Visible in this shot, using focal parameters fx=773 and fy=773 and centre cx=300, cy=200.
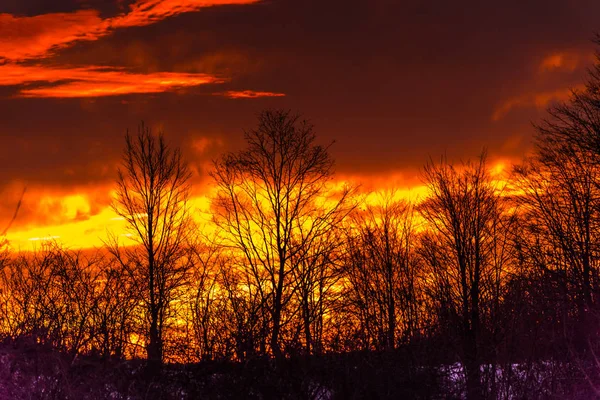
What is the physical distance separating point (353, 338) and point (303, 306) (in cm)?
1376

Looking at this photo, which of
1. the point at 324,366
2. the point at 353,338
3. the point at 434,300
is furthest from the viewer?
the point at 434,300

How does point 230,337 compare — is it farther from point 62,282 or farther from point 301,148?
point 301,148

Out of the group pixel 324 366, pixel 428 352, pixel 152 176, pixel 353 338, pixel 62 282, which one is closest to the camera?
pixel 324 366

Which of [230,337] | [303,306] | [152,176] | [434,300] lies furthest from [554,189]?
[230,337]

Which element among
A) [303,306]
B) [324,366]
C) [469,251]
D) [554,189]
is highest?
[554,189]

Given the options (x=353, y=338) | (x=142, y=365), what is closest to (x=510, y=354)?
(x=353, y=338)

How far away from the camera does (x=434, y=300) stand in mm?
38469

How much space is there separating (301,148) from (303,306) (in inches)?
416

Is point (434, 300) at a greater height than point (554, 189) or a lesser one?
lesser

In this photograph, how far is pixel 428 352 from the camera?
23797 mm

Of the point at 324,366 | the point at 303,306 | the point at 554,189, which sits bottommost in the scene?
the point at 324,366

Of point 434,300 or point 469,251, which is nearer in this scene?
point 434,300

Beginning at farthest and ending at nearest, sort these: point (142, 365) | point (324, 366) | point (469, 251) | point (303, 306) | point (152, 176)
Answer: point (469, 251), point (152, 176), point (303, 306), point (324, 366), point (142, 365)

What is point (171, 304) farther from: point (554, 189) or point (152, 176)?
point (554, 189)
